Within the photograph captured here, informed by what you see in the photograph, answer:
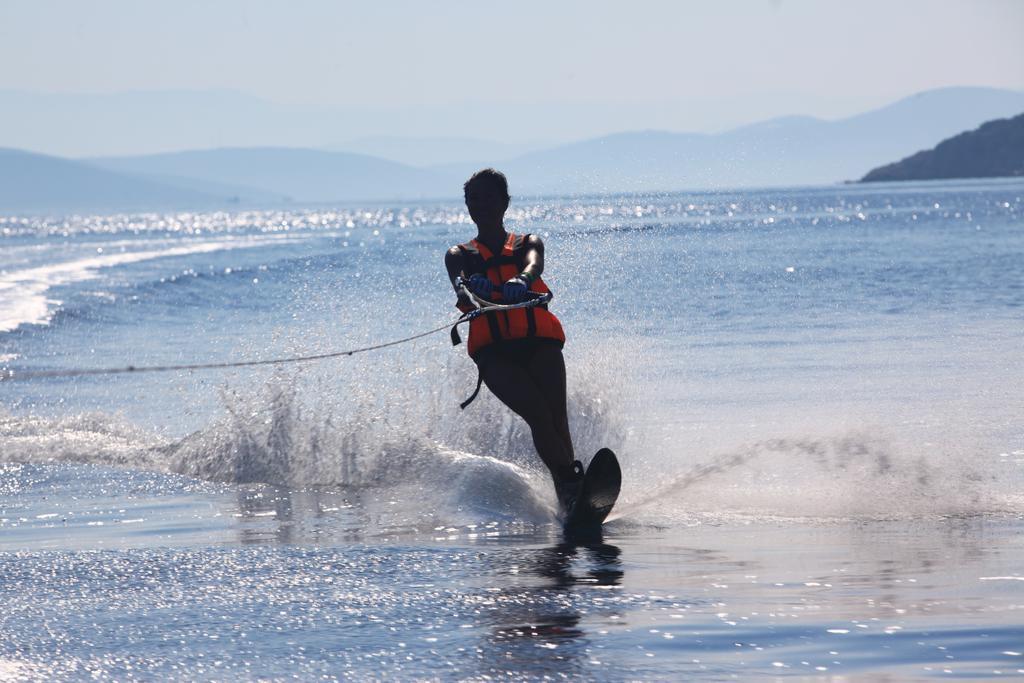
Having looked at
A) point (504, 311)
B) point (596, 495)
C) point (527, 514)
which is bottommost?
point (527, 514)

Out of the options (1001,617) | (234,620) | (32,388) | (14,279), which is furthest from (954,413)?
(14,279)

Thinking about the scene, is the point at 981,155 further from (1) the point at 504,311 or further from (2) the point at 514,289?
(2) the point at 514,289

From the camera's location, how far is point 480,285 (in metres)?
5.91

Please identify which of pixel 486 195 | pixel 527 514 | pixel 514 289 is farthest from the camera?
pixel 527 514

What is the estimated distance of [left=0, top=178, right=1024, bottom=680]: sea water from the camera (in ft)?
13.9

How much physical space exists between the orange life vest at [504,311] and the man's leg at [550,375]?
0.27ft

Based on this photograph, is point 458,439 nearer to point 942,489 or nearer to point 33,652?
point 942,489

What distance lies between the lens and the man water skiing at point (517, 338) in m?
6.14

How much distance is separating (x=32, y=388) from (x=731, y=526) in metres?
8.60

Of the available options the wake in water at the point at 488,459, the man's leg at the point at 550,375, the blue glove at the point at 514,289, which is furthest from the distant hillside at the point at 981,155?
the blue glove at the point at 514,289

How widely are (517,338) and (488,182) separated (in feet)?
2.44

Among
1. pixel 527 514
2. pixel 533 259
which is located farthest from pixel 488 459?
pixel 533 259

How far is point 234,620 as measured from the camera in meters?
4.63

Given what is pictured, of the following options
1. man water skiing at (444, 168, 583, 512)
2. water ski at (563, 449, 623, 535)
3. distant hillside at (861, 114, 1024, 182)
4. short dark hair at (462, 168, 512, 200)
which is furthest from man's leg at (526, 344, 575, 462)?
distant hillside at (861, 114, 1024, 182)
